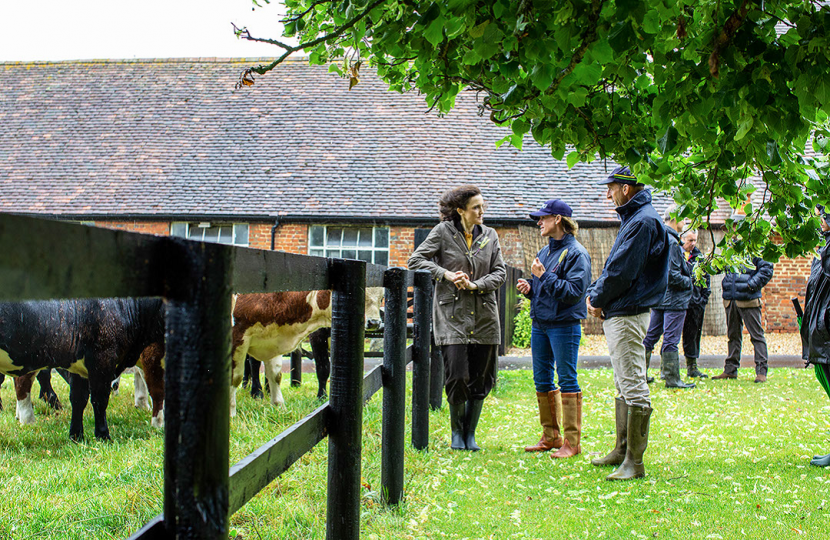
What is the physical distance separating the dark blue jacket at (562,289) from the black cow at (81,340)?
3.12m

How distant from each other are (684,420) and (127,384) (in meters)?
6.97

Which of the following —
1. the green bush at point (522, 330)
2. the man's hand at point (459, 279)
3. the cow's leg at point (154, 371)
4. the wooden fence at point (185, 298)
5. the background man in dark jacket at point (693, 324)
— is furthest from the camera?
the green bush at point (522, 330)

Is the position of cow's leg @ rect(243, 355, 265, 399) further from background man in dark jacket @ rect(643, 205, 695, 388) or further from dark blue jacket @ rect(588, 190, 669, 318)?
background man in dark jacket @ rect(643, 205, 695, 388)

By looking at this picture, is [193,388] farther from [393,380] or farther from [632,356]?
[632,356]

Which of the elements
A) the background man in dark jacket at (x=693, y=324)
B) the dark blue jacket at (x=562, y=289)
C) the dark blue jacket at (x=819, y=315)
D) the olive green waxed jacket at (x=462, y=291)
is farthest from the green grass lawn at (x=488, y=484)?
the background man in dark jacket at (x=693, y=324)

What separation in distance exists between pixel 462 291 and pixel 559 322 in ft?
2.61

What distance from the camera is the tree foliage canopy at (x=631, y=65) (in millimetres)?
1959

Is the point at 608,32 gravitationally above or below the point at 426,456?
above

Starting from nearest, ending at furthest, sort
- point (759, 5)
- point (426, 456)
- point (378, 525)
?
point (759, 5) < point (378, 525) < point (426, 456)

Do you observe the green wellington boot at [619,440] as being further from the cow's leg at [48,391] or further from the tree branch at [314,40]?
the cow's leg at [48,391]

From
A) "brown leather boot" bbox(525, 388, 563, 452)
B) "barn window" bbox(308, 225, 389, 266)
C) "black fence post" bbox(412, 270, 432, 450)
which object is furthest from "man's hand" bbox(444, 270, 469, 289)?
"barn window" bbox(308, 225, 389, 266)

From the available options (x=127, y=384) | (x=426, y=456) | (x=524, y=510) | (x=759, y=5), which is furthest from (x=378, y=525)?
(x=127, y=384)

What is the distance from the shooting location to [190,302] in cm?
101

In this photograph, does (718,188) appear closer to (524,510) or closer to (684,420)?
(524,510)
